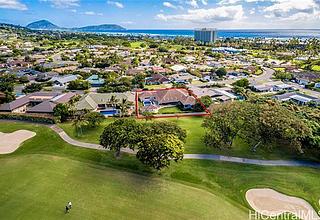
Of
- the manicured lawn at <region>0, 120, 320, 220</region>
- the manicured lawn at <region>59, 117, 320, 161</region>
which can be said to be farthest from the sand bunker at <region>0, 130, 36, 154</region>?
the manicured lawn at <region>59, 117, 320, 161</region>

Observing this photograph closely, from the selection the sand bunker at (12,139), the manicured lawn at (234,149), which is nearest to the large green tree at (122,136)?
the manicured lawn at (234,149)

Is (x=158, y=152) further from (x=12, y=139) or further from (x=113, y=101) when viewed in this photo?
(x=113, y=101)

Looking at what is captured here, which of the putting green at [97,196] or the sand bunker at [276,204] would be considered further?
the sand bunker at [276,204]

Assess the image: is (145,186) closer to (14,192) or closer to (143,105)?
(14,192)

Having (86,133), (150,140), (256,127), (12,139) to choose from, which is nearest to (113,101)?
(86,133)

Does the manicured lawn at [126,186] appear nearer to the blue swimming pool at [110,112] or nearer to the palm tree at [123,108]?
the palm tree at [123,108]

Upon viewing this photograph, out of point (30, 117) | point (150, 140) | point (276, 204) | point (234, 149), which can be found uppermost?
point (150, 140)
